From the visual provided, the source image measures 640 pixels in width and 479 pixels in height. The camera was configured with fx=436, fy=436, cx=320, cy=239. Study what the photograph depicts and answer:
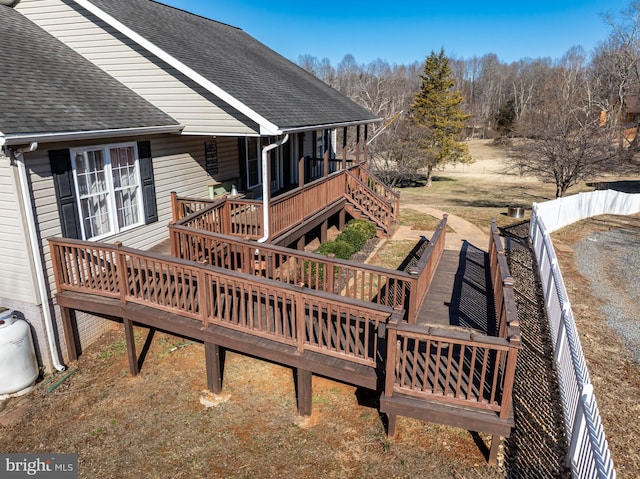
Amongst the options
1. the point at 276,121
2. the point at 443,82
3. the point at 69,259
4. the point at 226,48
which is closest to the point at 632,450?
the point at 276,121

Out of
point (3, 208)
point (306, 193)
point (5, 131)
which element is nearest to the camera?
point (5, 131)

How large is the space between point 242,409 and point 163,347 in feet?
7.98

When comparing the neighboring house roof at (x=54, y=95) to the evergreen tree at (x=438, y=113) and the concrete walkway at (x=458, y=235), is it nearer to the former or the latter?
the concrete walkway at (x=458, y=235)

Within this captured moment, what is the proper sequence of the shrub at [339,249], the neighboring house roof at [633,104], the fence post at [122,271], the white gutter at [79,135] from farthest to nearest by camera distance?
1. the neighboring house roof at [633,104]
2. the shrub at [339,249]
3. the fence post at [122,271]
4. the white gutter at [79,135]

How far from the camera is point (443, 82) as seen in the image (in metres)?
30.5

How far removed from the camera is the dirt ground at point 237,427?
5277 millimetres

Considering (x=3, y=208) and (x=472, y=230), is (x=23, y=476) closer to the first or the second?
(x=3, y=208)

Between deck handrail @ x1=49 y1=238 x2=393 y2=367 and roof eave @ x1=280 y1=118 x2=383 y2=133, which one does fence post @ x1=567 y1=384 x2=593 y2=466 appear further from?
roof eave @ x1=280 y1=118 x2=383 y2=133

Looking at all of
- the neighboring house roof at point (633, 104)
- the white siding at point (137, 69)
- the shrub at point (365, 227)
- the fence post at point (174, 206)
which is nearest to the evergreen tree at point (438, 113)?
the shrub at point (365, 227)

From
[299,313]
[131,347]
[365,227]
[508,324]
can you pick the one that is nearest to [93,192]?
[131,347]

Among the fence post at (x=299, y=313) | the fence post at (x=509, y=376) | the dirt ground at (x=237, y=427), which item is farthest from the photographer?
the fence post at (x=299, y=313)

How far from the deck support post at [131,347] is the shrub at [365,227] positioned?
781 centimetres

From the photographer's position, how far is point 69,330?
296 inches

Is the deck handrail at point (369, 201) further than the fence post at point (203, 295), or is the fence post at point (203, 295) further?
the deck handrail at point (369, 201)
